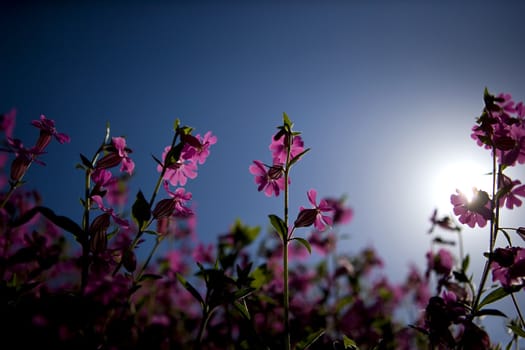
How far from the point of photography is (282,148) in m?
1.54

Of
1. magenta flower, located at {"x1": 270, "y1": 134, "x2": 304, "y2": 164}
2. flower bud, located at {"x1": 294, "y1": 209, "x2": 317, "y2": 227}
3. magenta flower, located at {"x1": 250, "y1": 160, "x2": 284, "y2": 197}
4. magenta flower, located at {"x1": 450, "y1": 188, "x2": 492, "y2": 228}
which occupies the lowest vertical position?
flower bud, located at {"x1": 294, "y1": 209, "x2": 317, "y2": 227}

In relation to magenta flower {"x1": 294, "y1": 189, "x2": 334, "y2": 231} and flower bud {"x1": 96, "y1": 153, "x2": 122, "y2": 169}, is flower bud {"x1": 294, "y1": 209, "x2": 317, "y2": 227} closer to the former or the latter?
magenta flower {"x1": 294, "y1": 189, "x2": 334, "y2": 231}

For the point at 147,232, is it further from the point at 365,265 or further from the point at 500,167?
the point at 365,265

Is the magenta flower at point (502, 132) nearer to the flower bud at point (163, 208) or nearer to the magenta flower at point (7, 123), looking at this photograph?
the flower bud at point (163, 208)

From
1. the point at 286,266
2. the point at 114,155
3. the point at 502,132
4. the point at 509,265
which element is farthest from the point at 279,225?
the point at 502,132

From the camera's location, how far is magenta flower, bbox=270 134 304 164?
4.96ft

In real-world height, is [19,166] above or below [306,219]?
above

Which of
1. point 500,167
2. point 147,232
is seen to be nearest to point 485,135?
point 500,167

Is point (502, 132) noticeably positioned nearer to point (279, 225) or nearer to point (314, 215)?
point (314, 215)

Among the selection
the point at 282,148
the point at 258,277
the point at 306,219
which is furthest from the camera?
the point at 258,277

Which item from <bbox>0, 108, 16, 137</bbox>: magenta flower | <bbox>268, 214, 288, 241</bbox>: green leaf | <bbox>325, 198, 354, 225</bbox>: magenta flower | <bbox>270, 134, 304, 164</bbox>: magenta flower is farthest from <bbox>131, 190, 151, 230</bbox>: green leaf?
<bbox>325, 198, 354, 225</bbox>: magenta flower

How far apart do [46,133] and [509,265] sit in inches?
81.6

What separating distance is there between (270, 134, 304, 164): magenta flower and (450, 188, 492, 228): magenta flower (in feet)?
2.53

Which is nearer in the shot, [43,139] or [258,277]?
[43,139]
